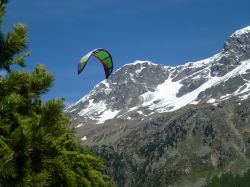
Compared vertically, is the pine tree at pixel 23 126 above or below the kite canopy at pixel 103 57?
below

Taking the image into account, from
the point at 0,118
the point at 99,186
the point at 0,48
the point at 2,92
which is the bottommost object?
the point at 99,186

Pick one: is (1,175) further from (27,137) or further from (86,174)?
(86,174)

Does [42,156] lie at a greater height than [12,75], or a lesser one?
lesser

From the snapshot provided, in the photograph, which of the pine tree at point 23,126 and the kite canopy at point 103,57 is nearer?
the pine tree at point 23,126

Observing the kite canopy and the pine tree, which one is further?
the kite canopy

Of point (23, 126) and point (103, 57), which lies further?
point (103, 57)

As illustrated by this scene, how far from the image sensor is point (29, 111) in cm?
966

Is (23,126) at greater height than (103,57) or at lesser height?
lesser

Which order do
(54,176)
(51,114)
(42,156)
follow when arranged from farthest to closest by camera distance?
(54,176) → (42,156) → (51,114)

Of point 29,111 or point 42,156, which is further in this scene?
point 29,111

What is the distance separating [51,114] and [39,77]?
4.89 feet

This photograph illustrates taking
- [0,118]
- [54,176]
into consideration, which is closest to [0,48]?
[0,118]

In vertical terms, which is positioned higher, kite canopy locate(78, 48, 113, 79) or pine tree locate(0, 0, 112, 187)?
kite canopy locate(78, 48, 113, 79)

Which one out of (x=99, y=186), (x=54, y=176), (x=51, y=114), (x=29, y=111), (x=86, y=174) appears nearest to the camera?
(x=51, y=114)
